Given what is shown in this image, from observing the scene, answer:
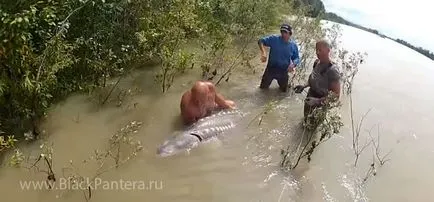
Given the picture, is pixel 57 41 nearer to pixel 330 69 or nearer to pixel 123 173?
pixel 123 173

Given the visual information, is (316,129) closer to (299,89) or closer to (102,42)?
(299,89)

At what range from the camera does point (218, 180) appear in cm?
501

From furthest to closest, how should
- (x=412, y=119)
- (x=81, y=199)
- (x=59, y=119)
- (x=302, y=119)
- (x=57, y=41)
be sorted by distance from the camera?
(x=412, y=119) → (x=302, y=119) → (x=59, y=119) → (x=57, y=41) → (x=81, y=199)

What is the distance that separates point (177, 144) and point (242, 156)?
0.72 meters

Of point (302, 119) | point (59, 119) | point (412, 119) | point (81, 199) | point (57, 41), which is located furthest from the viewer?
point (412, 119)

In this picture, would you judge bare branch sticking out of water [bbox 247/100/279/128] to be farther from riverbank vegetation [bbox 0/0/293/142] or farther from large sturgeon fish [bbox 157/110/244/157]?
riverbank vegetation [bbox 0/0/293/142]

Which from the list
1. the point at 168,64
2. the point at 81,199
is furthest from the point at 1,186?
the point at 168,64

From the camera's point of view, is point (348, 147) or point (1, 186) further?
point (348, 147)

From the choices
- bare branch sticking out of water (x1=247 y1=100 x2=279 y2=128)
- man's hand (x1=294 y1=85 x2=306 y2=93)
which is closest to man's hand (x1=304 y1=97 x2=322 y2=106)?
bare branch sticking out of water (x1=247 y1=100 x2=279 y2=128)

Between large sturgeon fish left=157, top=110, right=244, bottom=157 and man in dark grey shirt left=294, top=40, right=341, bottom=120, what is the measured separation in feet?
3.03

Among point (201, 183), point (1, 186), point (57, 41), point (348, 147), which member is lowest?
point (1, 186)

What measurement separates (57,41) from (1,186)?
1.67 m

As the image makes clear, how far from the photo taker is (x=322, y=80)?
608 centimetres

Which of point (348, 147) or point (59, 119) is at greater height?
point (348, 147)
